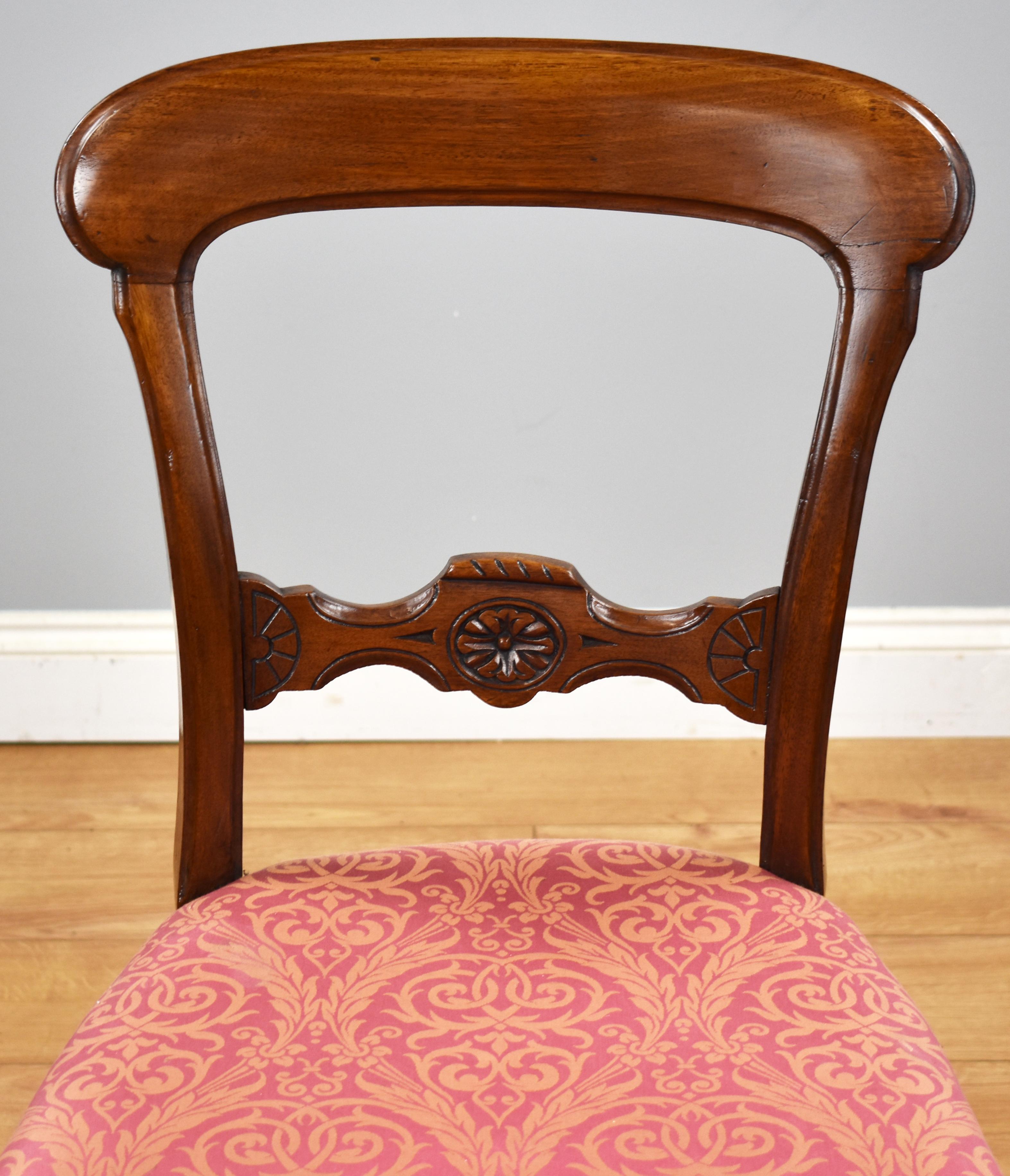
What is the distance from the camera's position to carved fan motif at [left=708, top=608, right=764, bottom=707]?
57cm

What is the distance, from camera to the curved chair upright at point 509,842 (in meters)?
0.42

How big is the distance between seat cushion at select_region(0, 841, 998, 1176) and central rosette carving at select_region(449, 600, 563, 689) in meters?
0.10

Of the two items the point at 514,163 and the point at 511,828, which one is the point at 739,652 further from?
the point at 511,828

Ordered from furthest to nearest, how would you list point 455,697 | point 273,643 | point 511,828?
point 455,697 < point 511,828 < point 273,643

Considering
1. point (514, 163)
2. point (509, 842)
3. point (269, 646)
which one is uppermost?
point (514, 163)

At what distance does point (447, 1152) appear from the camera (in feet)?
1.32

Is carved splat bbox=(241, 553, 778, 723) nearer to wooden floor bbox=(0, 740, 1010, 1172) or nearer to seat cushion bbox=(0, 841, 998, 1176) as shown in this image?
seat cushion bbox=(0, 841, 998, 1176)

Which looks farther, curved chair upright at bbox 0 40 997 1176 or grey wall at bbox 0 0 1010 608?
grey wall at bbox 0 0 1010 608

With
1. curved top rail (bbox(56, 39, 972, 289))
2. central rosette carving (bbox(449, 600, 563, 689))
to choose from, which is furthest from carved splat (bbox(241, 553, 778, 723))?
curved top rail (bbox(56, 39, 972, 289))

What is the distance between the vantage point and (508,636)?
0.57 m

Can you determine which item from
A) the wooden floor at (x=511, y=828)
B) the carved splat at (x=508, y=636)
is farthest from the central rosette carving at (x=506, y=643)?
the wooden floor at (x=511, y=828)

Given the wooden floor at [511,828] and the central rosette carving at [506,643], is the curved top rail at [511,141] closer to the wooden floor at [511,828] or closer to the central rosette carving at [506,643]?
the central rosette carving at [506,643]

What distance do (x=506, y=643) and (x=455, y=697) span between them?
1027 mm

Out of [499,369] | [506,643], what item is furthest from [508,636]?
[499,369]
